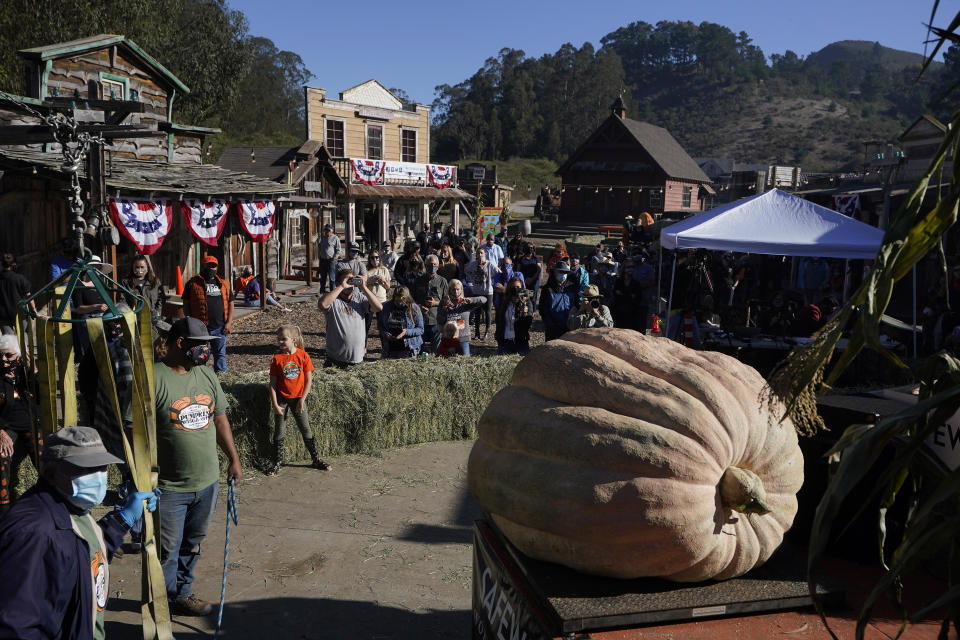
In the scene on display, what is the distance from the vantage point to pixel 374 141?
112ft

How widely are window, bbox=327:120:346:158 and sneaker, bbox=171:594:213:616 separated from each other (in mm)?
29324

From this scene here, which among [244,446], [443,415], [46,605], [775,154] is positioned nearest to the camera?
[46,605]

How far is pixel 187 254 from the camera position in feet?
56.8

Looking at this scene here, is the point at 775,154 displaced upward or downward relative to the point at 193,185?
upward

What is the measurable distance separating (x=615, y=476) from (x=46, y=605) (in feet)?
7.32

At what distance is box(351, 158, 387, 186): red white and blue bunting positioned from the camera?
28.8m

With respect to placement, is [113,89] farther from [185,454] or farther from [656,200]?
[656,200]

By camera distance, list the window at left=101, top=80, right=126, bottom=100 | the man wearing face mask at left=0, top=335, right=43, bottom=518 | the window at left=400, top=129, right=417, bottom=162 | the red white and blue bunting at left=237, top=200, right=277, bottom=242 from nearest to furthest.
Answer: the man wearing face mask at left=0, top=335, right=43, bottom=518 < the red white and blue bunting at left=237, top=200, right=277, bottom=242 < the window at left=101, top=80, right=126, bottom=100 < the window at left=400, top=129, right=417, bottom=162

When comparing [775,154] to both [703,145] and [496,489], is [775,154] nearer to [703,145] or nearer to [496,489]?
[703,145]

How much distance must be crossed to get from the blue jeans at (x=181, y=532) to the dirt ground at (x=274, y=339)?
6.83 metres

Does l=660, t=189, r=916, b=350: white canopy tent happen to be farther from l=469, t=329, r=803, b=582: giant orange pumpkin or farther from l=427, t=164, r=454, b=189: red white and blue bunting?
l=427, t=164, r=454, b=189: red white and blue bunting

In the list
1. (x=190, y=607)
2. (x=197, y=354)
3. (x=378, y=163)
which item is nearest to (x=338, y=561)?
(x=190, y=607)

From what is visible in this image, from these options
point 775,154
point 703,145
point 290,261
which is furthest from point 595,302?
point 703,145

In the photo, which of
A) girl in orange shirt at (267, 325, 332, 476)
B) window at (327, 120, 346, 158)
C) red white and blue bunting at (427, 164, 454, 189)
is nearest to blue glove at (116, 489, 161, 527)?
girl in orange shirt at (267, 325, 332, 476)
